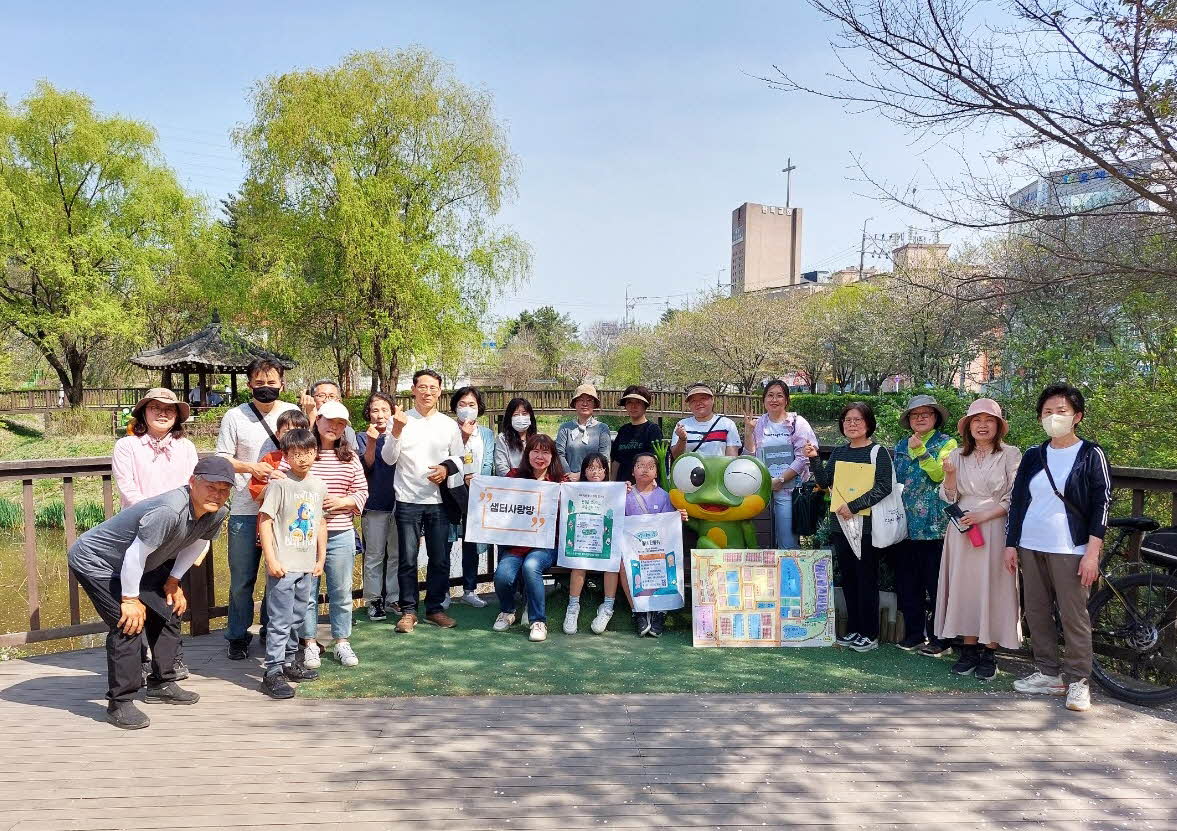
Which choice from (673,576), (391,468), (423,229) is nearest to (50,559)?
(391,468)

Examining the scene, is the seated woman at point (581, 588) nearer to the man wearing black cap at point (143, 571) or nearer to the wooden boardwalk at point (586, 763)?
the wooden boardwalk at point (586, 763)

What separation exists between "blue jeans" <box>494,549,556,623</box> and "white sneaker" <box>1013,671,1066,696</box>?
2845 mm

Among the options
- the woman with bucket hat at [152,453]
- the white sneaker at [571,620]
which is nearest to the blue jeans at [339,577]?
the woman with bucket hat at [152,453]

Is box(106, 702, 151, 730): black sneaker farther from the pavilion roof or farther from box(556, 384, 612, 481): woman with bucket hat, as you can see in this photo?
the pavilion roof

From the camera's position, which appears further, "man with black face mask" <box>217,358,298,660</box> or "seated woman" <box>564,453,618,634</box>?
"seated woman" <box>564,453,618,634</box>

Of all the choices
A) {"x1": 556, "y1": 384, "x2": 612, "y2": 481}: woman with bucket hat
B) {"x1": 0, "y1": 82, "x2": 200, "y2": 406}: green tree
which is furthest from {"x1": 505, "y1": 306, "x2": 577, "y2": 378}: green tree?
{"x1": 556, "y1": 384, "x2": 612, "y2": 481}: woman with bucket hat

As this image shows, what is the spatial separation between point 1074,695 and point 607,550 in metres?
2.76

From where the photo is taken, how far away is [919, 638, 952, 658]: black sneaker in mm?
4727

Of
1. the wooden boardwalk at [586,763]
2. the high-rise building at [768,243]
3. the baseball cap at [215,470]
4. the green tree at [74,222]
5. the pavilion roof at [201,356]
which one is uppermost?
the high-rise building at [768,243]

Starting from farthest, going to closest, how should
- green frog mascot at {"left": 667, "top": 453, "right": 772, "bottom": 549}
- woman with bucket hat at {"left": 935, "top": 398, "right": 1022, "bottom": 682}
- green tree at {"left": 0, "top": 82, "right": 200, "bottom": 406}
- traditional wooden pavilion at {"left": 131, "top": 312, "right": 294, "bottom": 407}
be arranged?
→ green tree at {"left": 0, "top": 82, "right": 200, "bottom": 406}, traditional wooden pavilion at {"left": 131, "top": 312, "right": 294, "bottom": 407}, green frog mascot at {"left": 667, "top": 453, "right": 772, "bottom": 549}, woman with bucket hat at {"left": 935, "top": 398, "right": 1022, "bottom": 682}

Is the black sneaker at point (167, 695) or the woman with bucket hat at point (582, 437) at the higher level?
the woman with bucket hat at point (582, 437)

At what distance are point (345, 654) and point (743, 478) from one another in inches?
109

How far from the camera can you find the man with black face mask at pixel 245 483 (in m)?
4.52

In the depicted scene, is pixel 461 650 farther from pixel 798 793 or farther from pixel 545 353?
pixel 545 353
